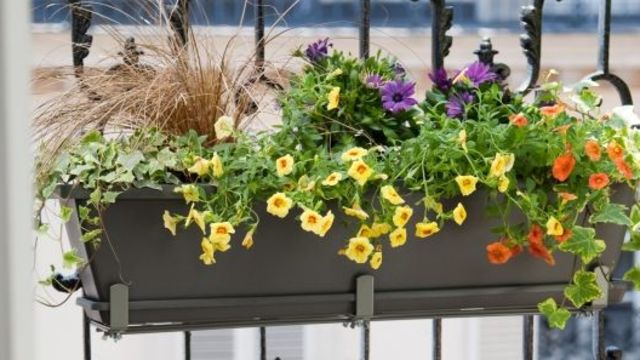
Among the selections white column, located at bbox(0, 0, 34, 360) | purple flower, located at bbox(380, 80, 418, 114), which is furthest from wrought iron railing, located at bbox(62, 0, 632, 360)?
white column, located at bbox(0, 0, 34, 360)

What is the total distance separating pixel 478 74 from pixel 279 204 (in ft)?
1.03

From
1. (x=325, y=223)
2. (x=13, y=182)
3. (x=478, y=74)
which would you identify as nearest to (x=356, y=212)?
(x=325, y=223)

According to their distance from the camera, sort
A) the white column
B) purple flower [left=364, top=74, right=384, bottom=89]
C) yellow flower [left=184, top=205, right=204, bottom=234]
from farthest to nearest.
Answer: purple flower [left=364, top=74, right=384, bottom=89] → yellow flower [left=184, top=205, right=204, bottom=234] → the white column

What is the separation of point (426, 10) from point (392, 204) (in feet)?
6.43

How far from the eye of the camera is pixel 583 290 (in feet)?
3.93

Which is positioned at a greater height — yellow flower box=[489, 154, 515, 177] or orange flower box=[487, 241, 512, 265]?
yellow flower box=[489, 154, 515, 177]

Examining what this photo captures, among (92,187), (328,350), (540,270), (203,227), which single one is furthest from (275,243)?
(328,350)

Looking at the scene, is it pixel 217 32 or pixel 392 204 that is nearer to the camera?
pixel 392 204

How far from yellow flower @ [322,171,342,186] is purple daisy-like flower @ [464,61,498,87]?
0.24 meters

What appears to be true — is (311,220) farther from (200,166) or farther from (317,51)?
(317,51)

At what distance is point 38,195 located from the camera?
1.11 metres

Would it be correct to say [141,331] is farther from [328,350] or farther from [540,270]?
[328,350]

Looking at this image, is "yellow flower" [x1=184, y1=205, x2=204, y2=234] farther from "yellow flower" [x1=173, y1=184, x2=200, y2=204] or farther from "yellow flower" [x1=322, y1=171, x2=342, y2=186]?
"yellow flower" [x1=322, y1=171, x2=342, y2=186]

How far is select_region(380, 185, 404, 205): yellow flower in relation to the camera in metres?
1.10
